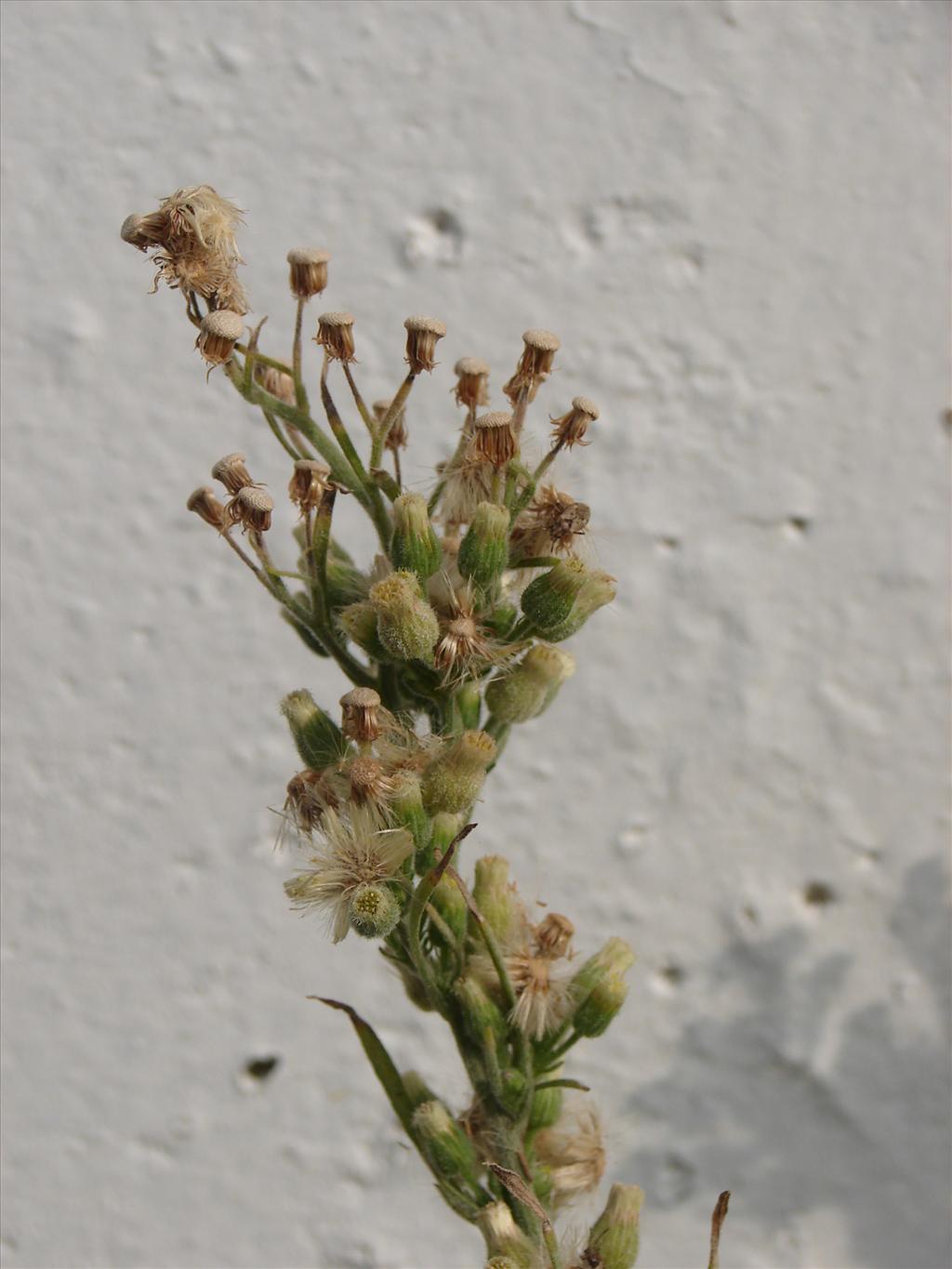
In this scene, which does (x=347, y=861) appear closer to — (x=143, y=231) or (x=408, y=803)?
(x=408, y=803)

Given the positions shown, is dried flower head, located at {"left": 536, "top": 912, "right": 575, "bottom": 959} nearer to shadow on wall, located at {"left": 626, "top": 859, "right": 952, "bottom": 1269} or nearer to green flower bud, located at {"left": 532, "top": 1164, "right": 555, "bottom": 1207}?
green flower bud, located at {"left": 532, "top": 1164, "right": 555, "bottom": 1207}

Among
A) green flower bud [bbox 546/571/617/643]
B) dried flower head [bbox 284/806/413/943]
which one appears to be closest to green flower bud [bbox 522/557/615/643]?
green flower bud [bbox 546/571/617/643]

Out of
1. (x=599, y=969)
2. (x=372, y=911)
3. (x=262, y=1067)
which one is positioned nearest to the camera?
(x=372, y=911)

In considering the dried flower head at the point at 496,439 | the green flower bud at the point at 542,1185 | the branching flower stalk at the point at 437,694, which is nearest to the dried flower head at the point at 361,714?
the branching flower stalk at the point at 437,694

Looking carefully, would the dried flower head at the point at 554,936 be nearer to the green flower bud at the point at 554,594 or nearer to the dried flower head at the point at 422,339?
the green flower bud at the point at 554,594

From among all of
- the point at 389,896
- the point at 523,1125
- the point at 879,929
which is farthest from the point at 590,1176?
the point at 879,929

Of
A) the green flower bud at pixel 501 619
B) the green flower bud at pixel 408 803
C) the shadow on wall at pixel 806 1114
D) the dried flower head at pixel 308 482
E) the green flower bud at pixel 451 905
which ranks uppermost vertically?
→ the dried flower head at pixel 308 482

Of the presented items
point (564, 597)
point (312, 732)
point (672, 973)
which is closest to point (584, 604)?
point (564, 597)
